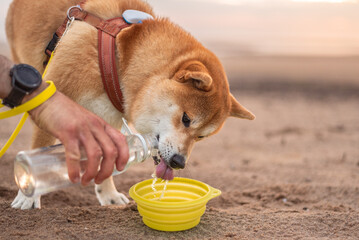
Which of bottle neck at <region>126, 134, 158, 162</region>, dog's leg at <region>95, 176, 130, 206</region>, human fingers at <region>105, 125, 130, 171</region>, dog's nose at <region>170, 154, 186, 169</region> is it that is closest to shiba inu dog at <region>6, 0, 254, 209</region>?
dog's nose at <region>170, 154, 186, 169</region>

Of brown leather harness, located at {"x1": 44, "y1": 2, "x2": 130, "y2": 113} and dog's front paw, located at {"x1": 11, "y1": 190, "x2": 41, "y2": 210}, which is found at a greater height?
brown leather harness, located at {"x1": 44, "y1": 2, "x2": 130, "y2": 113}

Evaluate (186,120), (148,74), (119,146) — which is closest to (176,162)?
(186,120)

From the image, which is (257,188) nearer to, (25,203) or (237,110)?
(237,110)

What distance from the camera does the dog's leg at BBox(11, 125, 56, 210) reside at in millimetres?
2797

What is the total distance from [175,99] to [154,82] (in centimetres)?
22

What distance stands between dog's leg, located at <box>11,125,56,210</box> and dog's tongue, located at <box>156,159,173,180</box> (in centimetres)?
101

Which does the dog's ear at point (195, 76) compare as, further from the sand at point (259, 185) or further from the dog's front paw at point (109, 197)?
the dog's front paw at point (109, 197)

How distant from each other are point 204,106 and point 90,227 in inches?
48.1

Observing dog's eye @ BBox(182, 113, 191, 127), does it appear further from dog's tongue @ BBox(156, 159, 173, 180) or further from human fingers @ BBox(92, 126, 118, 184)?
human fingers @ BBox(92, 126, 118, 184)

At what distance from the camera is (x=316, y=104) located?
9.49m

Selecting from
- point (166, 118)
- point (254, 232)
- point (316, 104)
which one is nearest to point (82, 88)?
point (166, 118)

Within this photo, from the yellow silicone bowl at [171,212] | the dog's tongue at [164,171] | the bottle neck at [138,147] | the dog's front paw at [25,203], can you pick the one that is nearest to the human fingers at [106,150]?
the bottle neck at [138,147]

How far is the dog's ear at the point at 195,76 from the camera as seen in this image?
2.69 meters

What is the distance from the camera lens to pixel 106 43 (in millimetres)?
2877
